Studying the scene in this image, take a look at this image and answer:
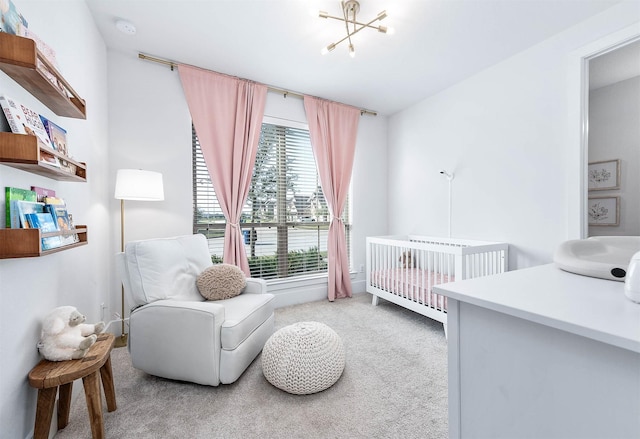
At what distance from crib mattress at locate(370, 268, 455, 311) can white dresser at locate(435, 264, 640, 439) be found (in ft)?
5.29

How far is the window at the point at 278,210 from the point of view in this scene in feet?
9.34

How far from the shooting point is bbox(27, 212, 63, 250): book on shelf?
1.11 meters

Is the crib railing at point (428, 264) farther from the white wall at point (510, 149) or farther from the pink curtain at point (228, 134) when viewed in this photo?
the pink curtain at point (228, 134)

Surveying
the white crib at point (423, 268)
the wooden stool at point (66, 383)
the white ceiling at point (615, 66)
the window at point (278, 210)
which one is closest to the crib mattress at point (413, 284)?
the white crib at point (423, 268)

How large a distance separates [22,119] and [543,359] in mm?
1875

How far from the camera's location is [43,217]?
3.85ft

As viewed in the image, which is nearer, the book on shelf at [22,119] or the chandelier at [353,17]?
the book on shelf at [22,119]

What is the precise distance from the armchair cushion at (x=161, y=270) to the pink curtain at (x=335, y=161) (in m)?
1.71

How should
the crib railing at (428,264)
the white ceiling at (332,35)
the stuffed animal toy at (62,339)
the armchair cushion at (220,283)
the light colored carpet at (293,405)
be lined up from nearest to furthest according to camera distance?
the stuffed animal toy at (62,339), the light colored carpet at (293,405), the white ceiling at (332,35), the armchair cushion at (220,283), the crib railing at (428,264)

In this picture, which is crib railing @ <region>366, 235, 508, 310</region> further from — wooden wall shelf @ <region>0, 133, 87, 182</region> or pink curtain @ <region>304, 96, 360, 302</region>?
wooden wall shelf @ <region>0, 133, 87, 182</region>

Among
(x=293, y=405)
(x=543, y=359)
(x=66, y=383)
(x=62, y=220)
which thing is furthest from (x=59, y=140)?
(x=543, y=359)

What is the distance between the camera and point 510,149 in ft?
8.35

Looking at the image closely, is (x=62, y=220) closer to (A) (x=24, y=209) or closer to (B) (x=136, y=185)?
(A) (x=24, y=209)

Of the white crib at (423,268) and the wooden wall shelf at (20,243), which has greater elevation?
the wooden wall shelf at (20,243)
